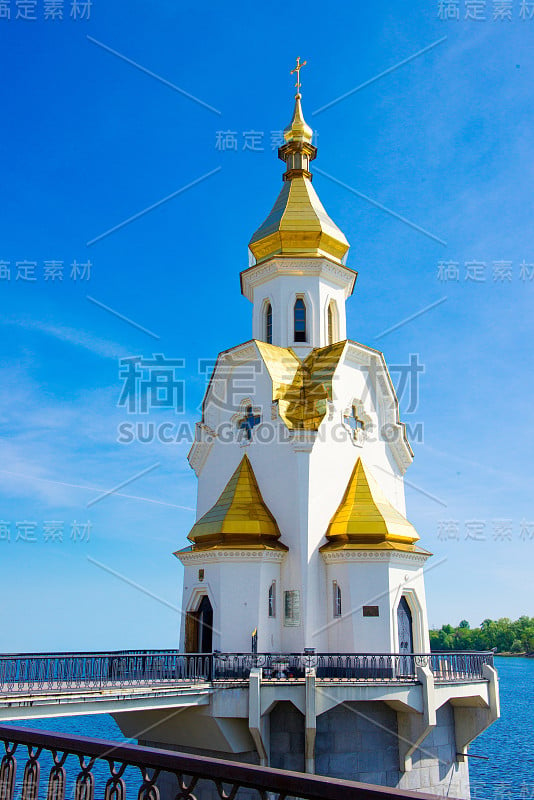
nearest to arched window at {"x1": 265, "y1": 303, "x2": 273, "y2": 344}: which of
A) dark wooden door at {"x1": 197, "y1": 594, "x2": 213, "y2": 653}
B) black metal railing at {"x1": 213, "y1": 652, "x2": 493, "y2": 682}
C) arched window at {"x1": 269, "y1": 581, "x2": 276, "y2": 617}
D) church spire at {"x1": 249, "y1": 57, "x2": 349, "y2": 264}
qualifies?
church spire at {"x1": 249, "y1": 57, "x2": 349, "y2": 264}

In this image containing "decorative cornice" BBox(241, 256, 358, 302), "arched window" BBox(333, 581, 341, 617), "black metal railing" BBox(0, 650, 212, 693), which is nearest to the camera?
"black metal railing" BBox(0, 650, 212, 693)

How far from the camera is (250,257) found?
24.7 metres

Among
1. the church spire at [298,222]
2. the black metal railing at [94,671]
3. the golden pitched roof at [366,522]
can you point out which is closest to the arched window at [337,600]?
the golden pitched roof at [366,522]

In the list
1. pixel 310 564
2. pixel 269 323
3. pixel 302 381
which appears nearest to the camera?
pixel 310 564

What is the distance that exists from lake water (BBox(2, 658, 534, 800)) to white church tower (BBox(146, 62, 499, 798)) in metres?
5.02

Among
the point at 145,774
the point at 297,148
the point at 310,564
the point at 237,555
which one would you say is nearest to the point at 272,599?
the point at 310,564

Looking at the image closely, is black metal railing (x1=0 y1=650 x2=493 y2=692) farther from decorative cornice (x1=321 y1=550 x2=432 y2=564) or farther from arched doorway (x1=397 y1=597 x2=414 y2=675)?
decorative cornice (x1=321 y1=550 x2=432 y2=564)

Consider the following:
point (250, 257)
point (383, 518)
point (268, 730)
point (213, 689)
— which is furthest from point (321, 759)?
point (250, 257)

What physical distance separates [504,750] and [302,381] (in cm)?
2490

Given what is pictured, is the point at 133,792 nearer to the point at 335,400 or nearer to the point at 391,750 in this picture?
the point at 391,750

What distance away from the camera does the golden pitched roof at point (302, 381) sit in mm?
19312

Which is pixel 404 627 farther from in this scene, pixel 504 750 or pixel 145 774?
pixel 504 750

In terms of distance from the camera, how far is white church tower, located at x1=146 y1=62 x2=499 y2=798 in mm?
14938

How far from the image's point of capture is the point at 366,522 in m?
18.1
